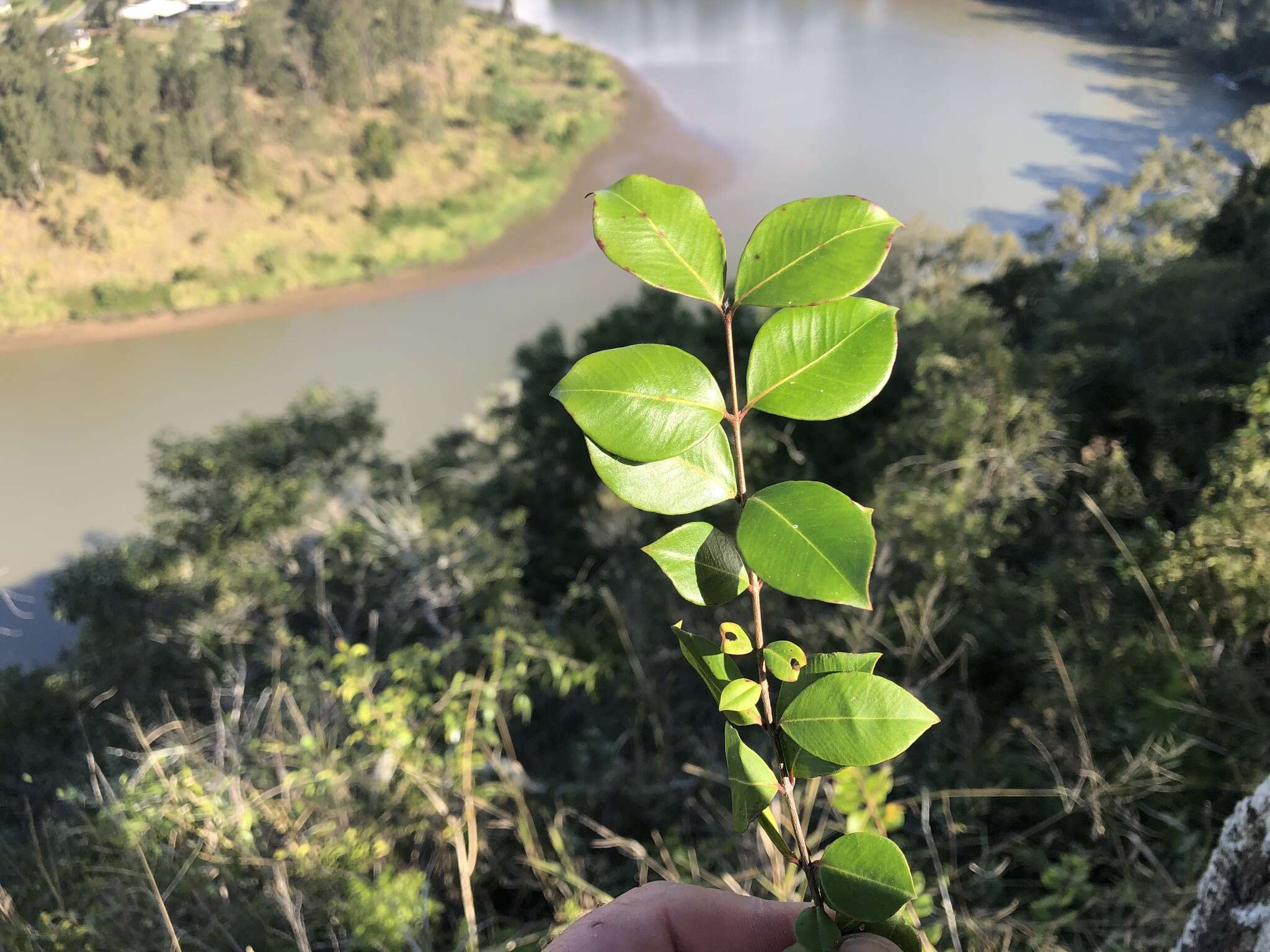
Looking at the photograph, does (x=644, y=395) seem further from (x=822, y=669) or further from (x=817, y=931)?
(x=817, y=931)

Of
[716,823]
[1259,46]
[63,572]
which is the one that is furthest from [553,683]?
[1259,46]

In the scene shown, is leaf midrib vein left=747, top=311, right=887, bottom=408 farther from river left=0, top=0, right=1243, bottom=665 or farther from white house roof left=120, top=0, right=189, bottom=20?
white house roof left=120, top=0, right=189, bottom=20

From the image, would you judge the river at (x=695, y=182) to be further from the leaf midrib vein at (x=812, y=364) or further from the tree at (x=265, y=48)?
the leaf midrib vein at (x=812, y=364)

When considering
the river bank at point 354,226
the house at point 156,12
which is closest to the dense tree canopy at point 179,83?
the house at point 156,12

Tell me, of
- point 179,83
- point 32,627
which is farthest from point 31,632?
point 179,83

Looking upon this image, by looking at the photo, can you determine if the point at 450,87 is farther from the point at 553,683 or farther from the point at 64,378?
the point at 553,683

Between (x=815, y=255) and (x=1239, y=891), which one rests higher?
(x=815, y=255)

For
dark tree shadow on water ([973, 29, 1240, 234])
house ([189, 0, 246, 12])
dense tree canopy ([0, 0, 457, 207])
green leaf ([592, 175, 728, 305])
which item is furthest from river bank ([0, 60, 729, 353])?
green leaf ([592, 175, 728, 305])
